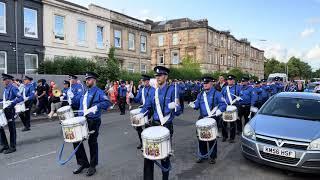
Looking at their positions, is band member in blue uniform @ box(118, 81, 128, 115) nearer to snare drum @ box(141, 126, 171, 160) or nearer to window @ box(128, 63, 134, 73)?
snare drum @ box(141, 126, 171, 160)

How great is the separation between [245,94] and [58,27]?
19.2 m

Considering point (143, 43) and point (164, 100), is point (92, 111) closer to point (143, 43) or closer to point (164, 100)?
point (164, 100)

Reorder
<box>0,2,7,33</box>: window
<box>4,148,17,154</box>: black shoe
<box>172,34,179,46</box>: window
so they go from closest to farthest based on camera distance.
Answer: <box>4,148,17,154</box>: black shoe → <box>0,2,7,33</box>: window → <box>172,34,179,46</box>: window

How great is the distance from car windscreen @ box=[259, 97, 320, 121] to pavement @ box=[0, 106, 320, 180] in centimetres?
135

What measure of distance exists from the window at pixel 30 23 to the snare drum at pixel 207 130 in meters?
20.0

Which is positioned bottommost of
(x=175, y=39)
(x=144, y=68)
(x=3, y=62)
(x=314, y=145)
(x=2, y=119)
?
(x=314, y=145)

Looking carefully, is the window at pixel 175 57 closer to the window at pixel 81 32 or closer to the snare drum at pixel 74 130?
the window at pixel 81 32

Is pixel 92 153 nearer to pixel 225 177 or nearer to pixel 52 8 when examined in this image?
pixel 225 177

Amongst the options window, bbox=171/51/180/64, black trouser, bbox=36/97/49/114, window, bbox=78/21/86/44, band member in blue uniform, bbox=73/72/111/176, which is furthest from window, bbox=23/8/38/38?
window, bbox=171/51/180/64

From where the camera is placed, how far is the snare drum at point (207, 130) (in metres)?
7.56

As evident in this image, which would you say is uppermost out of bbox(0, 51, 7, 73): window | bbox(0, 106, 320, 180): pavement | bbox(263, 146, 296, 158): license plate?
Result: bbox(0, 51, 7, 73): window

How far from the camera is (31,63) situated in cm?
2516

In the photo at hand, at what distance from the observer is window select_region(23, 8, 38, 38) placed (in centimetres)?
2434

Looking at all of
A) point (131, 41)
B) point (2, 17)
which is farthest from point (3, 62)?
point (131, 41)
